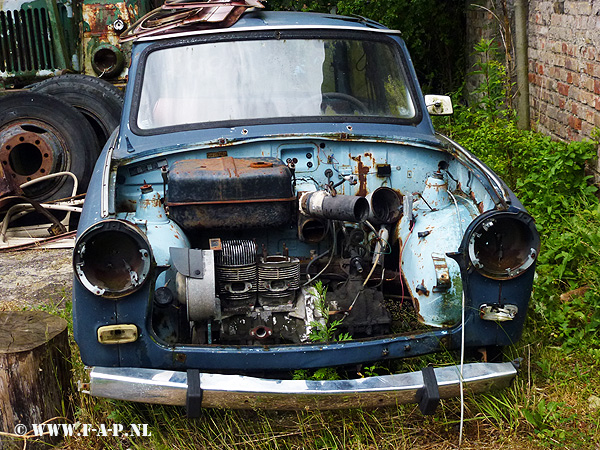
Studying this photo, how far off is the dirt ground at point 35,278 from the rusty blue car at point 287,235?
137 centimetres

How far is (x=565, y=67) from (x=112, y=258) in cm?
421

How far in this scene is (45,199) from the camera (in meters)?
6.76

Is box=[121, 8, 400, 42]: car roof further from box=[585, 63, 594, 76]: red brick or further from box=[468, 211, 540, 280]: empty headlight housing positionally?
box=[468, 211, 540, 280]: empty headlight housing

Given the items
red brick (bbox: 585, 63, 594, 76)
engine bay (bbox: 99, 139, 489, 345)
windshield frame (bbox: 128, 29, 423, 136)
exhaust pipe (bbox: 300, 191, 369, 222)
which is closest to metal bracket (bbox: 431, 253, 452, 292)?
engine bay (bbox: 99, 139, 489, 345)

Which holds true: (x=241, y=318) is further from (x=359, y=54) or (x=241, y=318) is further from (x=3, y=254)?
(x=3, y=254)

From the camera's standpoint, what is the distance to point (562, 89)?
593 centimetres

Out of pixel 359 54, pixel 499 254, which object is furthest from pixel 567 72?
pixel 499 254

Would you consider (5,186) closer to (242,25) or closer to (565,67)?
(242,25)

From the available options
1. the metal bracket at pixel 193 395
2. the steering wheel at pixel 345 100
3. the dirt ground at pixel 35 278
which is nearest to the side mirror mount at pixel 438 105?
the steering wheel at pixel 345 100

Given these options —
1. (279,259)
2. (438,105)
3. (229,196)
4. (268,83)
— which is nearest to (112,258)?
(229,196)

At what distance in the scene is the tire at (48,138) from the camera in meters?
6.73

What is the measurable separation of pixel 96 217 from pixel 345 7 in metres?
6.07

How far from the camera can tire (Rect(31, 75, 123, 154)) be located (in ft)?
23.6

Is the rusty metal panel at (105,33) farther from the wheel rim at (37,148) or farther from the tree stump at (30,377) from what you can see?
the tree stump at (30,377)
